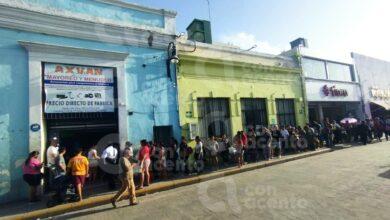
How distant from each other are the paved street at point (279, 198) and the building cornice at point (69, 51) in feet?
17.8

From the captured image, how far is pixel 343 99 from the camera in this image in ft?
67.1

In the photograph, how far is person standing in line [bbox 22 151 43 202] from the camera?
25.9 feet

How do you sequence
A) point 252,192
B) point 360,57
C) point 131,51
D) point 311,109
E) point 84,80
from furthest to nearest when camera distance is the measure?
point 360,57 < point 311,109 < point 131,51 < point 84,80 < point 252,192

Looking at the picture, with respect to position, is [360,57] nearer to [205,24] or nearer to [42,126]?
[205,24]

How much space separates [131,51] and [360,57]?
67.1 ft

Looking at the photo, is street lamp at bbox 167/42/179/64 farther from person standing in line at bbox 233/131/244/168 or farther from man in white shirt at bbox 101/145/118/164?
man in white shirt at bbox 101/145/118/164

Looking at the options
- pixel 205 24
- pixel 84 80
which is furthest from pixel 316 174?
pixel 205 24

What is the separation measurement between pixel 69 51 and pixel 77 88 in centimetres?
131

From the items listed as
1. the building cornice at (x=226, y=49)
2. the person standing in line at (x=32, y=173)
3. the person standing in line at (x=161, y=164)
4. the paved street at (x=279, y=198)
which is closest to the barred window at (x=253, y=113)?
the building cornice at (x=226, y=49)

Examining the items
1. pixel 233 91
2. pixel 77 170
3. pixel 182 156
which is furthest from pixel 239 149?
pixel 77 170

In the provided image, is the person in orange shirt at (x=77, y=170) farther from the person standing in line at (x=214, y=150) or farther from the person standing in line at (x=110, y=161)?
the person standing in line at (x=214, y=150)

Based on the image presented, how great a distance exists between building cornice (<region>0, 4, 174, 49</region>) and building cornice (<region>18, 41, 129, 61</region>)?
49cm

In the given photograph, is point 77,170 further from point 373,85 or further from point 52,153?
point 373,85

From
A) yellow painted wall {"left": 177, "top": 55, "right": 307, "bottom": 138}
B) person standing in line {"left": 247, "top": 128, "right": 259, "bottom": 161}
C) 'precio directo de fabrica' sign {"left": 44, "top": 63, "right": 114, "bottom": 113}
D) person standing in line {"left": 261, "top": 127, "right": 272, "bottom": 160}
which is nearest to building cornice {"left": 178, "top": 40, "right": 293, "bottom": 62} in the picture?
yellow painted wall {"left": 177, "top": 55, "right": 307, "bottom": 138}
